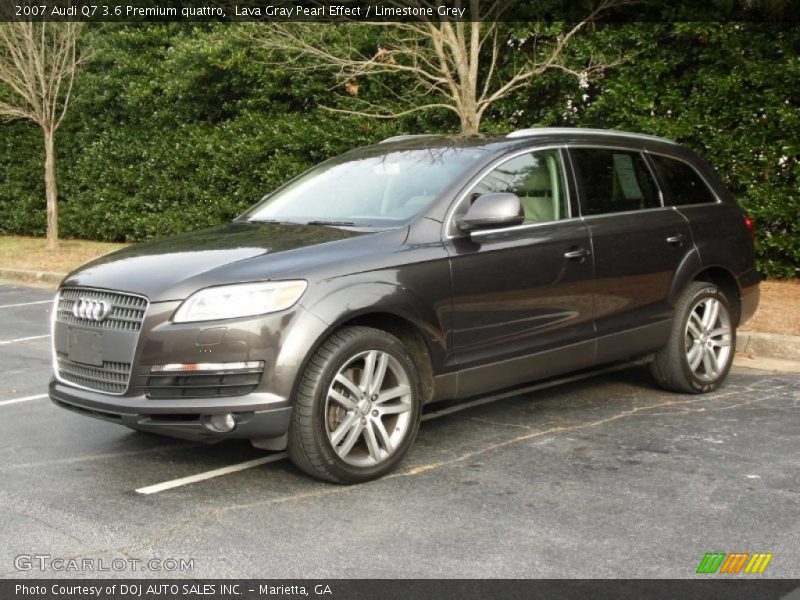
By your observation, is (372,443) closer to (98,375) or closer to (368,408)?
(368,408)

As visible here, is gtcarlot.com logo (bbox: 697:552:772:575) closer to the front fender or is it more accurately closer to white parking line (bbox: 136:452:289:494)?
the front fender

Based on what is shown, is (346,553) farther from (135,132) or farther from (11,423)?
(135,132)

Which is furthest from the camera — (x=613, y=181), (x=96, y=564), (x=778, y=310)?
(x=778, y=310)

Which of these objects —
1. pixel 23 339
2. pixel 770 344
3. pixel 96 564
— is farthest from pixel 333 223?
pixel 23 339

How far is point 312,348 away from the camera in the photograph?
15.0 feet

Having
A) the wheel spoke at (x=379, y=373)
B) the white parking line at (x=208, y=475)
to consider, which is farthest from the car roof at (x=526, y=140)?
the white parking line at (x=208, y=475)

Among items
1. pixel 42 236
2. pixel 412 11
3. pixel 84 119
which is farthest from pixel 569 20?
pixel 42 236

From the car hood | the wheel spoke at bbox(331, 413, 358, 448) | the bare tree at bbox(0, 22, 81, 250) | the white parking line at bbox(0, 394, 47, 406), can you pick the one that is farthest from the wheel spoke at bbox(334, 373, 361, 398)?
the bare tree at bbox(0, 22, 81, 250)

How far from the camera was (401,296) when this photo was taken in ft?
16.2

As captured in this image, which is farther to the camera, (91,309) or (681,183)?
(681,183)

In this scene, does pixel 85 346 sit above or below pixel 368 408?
above

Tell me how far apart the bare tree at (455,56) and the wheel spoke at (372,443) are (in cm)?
642

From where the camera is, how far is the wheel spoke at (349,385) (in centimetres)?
469

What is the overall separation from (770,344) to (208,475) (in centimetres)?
498
